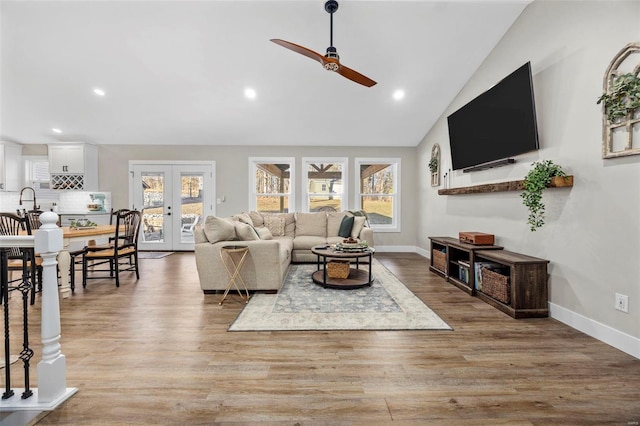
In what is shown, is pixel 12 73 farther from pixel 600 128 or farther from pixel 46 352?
pixel 600 128

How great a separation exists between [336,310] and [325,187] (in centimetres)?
416

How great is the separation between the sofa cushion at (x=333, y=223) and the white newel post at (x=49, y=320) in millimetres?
4388

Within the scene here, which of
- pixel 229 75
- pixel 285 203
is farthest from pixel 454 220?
pixel 229 75

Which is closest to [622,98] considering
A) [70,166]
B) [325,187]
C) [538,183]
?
[538,183]

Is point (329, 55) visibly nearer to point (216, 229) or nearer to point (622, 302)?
point (216, 229)

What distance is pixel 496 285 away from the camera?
3047 mm

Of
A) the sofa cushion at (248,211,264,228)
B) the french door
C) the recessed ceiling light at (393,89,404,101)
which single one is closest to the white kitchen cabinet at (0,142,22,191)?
the french door

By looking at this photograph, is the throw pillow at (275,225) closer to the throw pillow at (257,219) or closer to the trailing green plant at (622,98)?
the throw pillow at (257,219)

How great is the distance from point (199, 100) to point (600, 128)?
529cm

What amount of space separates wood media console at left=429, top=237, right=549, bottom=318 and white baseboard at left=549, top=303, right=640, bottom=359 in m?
0.12

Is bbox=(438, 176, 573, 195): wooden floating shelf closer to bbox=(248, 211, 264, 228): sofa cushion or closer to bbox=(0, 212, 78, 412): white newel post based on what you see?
bbox=(248, 211, 264, 228): sofa cushion

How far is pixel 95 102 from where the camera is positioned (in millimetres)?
5082

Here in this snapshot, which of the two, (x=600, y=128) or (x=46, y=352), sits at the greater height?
(x=600, y=128)

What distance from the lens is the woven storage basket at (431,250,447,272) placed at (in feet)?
14.0
